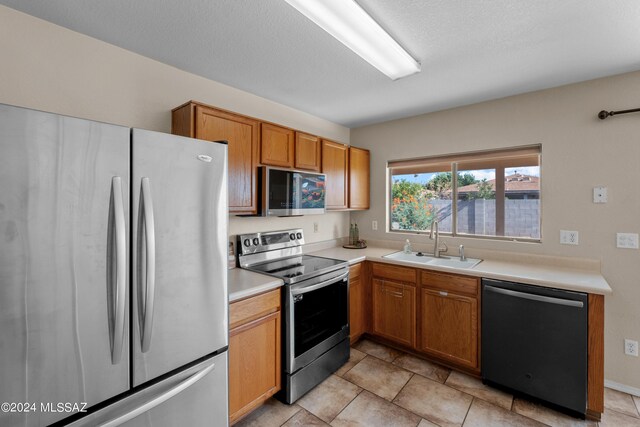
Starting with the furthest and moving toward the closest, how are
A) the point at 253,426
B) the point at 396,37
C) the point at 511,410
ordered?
the point at 511,410
the point at 253,426
the point at 396,37

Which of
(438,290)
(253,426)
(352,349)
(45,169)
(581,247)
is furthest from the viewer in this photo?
(352,349)

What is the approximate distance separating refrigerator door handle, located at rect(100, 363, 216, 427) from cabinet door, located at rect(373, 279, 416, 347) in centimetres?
183

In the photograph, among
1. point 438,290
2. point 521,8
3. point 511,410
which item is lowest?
point 511,410

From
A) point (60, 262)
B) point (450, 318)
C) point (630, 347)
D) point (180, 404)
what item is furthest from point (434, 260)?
point (60, 262)

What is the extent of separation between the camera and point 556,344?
1.98 metres

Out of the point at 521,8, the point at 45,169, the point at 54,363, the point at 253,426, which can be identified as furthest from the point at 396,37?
the point at 253,426

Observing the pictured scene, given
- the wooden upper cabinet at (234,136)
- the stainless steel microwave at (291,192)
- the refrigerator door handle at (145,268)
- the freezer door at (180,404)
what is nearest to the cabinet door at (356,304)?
the stainless steel microwave at (291,192)

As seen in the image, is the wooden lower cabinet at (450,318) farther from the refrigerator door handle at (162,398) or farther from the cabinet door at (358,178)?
the refrigerator door handle at (162,398)

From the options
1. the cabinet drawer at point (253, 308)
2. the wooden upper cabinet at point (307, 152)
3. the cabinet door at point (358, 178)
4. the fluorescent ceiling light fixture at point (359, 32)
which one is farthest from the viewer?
the cabinet door at point (358, 178)

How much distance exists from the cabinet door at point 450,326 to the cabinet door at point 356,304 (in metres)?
0.59

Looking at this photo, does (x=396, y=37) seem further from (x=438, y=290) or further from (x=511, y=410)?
(x=511, y=410)

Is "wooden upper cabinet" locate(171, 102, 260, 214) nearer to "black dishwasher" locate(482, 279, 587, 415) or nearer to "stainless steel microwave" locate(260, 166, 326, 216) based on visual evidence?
"stainless steel microwave" locate(260, 166, 326, 216)

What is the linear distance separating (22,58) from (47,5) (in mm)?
313

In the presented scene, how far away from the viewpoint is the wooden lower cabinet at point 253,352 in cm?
178
